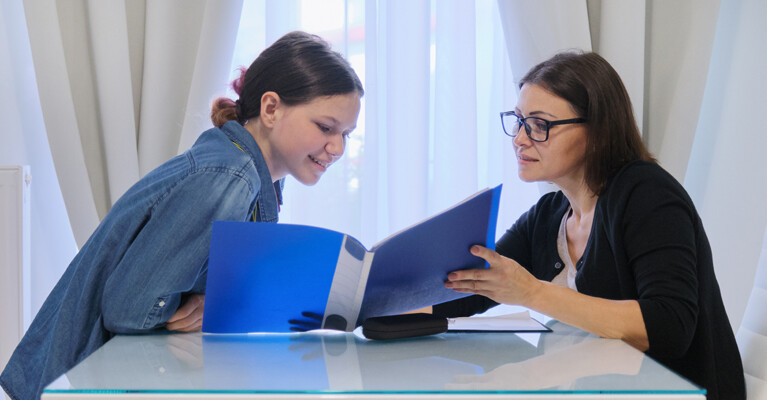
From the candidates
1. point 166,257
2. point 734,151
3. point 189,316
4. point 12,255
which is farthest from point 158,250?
point 734,151

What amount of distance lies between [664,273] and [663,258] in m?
0.03

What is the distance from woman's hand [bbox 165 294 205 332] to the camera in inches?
40.8

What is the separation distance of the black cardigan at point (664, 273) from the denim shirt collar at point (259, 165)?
1.28ft

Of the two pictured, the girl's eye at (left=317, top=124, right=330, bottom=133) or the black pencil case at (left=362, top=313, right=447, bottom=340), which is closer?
the black pencil case at (left=362, top=313, right=447, bottom=340)

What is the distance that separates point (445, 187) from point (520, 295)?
1249 mm

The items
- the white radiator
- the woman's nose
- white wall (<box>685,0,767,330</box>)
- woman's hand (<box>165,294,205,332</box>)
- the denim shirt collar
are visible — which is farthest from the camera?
white wall (<box>685,0,767,330</box>)

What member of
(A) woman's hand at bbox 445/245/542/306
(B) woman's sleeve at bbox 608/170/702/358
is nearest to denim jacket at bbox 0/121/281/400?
(A) woman's hand at bbox 445/245/542/306

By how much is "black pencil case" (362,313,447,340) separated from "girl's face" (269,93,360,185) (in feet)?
1.37

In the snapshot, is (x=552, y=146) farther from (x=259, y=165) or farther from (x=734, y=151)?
(x=734, y=151)

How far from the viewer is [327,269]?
3.17 feet

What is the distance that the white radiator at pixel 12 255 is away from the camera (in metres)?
1.94

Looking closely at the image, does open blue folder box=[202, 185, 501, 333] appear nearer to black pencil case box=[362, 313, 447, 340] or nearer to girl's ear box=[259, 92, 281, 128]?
black pencil case box=[362, 313, 447, 340]

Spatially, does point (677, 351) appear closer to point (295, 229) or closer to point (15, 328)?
point (295, 229)

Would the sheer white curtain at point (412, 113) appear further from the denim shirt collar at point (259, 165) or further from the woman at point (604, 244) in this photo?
the denim shirt collar at point (259, 165)
